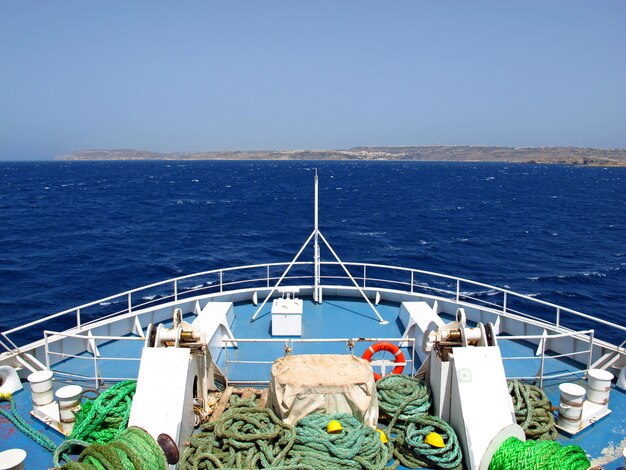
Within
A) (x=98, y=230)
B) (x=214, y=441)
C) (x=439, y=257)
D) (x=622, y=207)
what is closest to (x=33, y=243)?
(x=98, y=230)

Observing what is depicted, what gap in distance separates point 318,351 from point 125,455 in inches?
218

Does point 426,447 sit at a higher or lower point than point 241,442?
lower

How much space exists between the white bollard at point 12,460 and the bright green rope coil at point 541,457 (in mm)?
4975

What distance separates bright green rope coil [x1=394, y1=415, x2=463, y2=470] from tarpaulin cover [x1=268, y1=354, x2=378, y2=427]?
0.46m

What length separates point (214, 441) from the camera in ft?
18.7

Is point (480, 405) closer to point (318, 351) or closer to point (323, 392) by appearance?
point (323, 392)

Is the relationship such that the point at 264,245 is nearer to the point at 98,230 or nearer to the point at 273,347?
the point at 98,230

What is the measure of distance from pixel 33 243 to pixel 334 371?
42530 millimetres

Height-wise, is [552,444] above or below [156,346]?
below

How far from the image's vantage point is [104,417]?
19.7ft

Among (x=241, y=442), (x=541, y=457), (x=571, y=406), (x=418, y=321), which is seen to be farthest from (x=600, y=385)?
(x=241, y=442)

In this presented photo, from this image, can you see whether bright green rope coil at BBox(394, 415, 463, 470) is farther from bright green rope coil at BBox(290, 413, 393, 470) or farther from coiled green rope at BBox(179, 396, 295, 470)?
coiled green rope at BBox(179, 396, 295, 470)

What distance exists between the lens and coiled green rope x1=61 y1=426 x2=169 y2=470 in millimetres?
4422

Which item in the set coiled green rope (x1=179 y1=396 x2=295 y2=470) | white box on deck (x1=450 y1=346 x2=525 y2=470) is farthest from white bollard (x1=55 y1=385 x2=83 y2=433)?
white box on deck (x1=450 y1=346 x2=525 y2=470)
